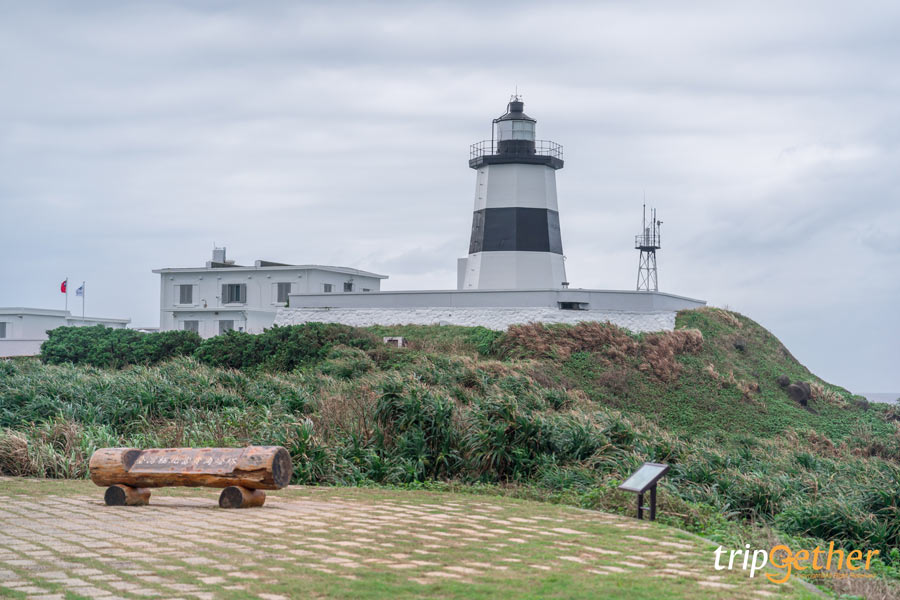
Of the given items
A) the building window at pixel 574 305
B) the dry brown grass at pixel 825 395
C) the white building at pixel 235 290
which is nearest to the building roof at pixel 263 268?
the white building at pixel 235 290

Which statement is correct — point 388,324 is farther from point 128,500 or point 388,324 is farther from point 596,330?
point 128,500

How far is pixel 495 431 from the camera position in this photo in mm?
12047

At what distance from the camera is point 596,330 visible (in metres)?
28.0

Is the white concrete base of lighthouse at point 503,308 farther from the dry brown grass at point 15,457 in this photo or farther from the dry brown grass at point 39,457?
the dry brown grass at point 15,457

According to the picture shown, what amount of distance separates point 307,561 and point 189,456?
3.43 metres

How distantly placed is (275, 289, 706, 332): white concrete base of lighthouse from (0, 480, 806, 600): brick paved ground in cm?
2103

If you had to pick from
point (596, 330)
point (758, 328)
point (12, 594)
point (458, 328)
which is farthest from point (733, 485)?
point (758, 328)

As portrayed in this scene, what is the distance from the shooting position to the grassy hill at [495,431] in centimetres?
1028

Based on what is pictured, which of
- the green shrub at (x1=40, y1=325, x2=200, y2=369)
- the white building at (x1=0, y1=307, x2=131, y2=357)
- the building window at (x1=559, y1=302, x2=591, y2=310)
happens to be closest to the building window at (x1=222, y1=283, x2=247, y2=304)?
the white building at (x1=0, y1=307, x2=131, y2=357)

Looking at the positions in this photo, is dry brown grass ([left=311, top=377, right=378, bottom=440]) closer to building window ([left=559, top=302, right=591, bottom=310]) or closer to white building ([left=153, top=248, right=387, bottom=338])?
building window ([left=559, top=302, right=591, bottom=310])

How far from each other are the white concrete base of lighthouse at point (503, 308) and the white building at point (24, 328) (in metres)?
22.7

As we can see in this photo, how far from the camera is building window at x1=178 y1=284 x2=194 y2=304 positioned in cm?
4634

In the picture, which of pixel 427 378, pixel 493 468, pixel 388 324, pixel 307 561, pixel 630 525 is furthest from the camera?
pixel 388 324

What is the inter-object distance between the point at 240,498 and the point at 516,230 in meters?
26.3
